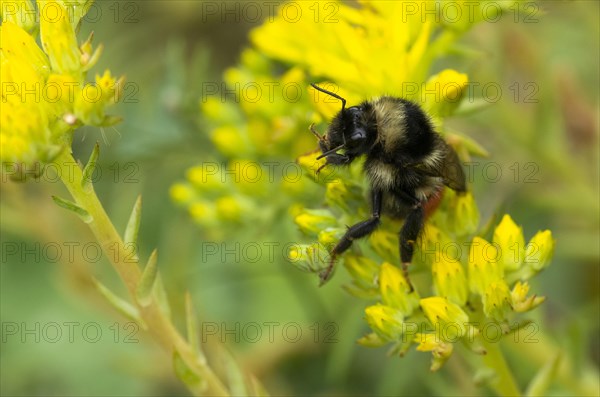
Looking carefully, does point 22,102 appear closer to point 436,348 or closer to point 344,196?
point 344,196

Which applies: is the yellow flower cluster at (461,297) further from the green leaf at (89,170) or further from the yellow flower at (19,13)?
the yellow flower at (19,13)

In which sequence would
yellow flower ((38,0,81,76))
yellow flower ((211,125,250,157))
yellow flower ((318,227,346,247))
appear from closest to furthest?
yellow flower ((38,0,81,76)) < yellow flower ((318,227,346,247)) < yellow flower ((211,125,250,157))

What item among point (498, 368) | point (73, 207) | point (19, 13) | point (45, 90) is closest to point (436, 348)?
point (498, 368)

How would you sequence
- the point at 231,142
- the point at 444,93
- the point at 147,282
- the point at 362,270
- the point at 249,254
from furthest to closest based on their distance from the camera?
the point at 249,254 → the point at 231,142 → the point at 444,93 → the point at 362,270 → the point at 147,282

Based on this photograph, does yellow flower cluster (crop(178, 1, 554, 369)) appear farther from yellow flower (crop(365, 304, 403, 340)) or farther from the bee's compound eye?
the bee's compound eye

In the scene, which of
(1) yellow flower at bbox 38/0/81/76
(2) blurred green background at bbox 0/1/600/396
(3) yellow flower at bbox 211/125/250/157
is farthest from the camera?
(2) blurred green background at bbox 0/1/600/396

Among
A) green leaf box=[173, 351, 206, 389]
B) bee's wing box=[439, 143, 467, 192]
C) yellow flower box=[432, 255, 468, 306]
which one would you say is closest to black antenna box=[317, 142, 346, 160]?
bee's wing box=[439, 143, 467, 192]

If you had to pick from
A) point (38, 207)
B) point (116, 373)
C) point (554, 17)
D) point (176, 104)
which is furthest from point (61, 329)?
point (554, 17)
